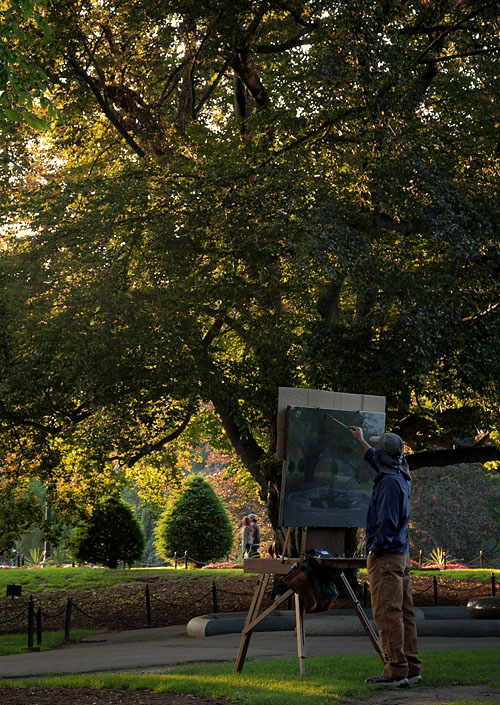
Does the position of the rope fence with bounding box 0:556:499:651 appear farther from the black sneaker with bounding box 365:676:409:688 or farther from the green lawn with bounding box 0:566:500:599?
the black sneaker with bounding box 365:676:409:688

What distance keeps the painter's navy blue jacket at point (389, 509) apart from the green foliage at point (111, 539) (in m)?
21.3

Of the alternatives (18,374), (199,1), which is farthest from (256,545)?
(199,1)

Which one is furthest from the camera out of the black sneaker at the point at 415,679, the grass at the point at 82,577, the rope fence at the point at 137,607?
the grass at the point at 82,577

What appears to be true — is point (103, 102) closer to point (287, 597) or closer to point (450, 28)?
point (450, 28)

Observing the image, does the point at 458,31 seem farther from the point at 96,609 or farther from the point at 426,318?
the point at 96,609

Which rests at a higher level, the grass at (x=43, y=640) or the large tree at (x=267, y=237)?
the large tree at (x=267, y=237)

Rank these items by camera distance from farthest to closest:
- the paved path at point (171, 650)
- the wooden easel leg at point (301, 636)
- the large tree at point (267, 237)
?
the large tree at point (267, 237) → the paved path at point (171, 650) → the wooden easel leg at point (301, 636)

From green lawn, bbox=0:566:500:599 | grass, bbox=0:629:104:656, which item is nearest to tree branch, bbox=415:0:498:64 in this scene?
grass, bbox=0:629:104:656

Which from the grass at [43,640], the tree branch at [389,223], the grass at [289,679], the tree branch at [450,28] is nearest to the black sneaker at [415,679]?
the grass at [289,679]

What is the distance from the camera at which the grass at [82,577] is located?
2538 cm

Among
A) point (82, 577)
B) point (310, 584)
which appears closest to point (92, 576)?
point (82, 577)

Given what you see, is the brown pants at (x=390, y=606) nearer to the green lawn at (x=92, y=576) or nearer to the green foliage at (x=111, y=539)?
the green lawn at (x=92, y=576)

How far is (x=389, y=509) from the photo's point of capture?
301 inches

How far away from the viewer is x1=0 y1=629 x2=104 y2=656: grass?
15.3m
